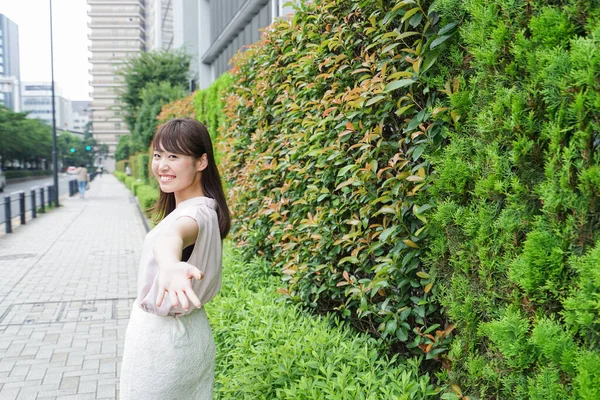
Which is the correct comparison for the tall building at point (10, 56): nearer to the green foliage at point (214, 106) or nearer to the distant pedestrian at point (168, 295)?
the green foliage at point (214, 106)

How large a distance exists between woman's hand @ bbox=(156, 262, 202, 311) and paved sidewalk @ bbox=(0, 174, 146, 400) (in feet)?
9.75

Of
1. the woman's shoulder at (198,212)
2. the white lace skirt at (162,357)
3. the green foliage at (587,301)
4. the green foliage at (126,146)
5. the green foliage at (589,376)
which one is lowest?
the white lace skirt at (162,357)

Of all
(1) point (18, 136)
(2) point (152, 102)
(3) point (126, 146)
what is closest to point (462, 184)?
(2) point (152, 102)

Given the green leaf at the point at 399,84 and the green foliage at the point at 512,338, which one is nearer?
the green foliage at the point at 512,338

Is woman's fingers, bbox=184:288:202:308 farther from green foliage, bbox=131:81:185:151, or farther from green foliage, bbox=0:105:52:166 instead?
green foliage, bbox=0:105:52:166

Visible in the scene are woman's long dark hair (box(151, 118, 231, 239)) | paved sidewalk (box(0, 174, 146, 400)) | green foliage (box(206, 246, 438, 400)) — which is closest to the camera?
woman's long dark hair (box(151, 118, 231, 239))

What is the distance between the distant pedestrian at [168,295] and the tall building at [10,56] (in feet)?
516

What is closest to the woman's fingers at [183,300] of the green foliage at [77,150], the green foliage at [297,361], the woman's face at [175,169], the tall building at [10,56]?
the woman's face at [175,169]

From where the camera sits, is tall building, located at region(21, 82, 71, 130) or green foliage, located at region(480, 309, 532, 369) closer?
green foliage, located at region(480, 309, 532, 369)

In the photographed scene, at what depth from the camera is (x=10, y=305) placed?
6805 millimetres

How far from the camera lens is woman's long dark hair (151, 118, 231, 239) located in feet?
7.16

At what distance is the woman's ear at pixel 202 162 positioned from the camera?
224 centimetres

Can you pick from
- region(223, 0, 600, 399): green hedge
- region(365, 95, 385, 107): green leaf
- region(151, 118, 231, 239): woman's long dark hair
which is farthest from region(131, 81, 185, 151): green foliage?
region(151, 118, 231, 239): woman's long dark hair

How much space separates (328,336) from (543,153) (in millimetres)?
1723
